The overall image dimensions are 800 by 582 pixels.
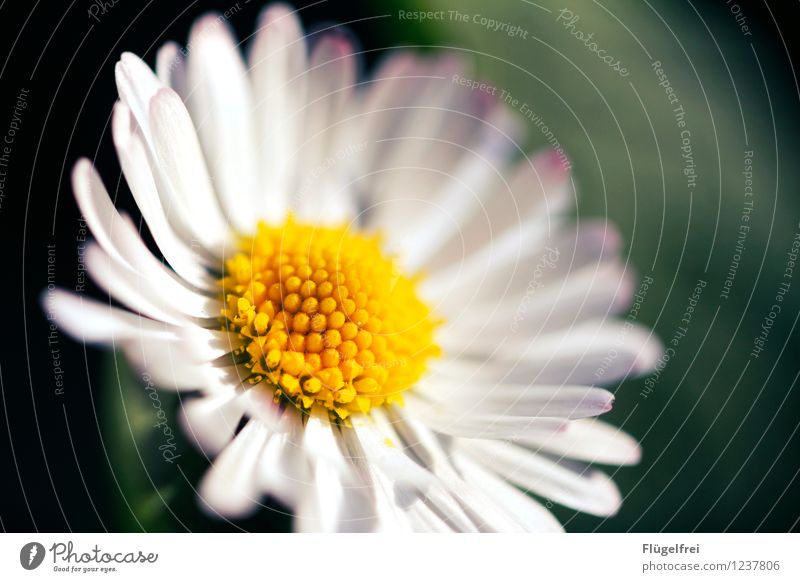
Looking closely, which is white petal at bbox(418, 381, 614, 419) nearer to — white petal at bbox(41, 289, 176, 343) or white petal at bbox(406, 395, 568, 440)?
white petal at bbox(406, 395, 568, 440)

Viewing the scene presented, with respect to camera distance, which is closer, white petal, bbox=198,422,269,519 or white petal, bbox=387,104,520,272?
white petal, bbox=198,422,269,519

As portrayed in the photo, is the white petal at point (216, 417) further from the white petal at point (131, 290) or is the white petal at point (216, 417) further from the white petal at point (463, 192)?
the white petal at point (463, 192)

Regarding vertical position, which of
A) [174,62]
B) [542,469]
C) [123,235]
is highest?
[174,62]

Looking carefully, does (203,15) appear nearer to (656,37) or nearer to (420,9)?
(420,9)

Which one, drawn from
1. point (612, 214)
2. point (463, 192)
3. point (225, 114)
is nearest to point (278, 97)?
point (225, 114)

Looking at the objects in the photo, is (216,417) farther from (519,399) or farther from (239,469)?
(519,399)

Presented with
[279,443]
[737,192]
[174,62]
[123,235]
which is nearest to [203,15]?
[174,62]

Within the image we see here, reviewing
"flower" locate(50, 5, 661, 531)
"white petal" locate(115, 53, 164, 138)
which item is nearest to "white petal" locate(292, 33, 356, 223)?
"flower" locate(50, 5, 661, 531)
